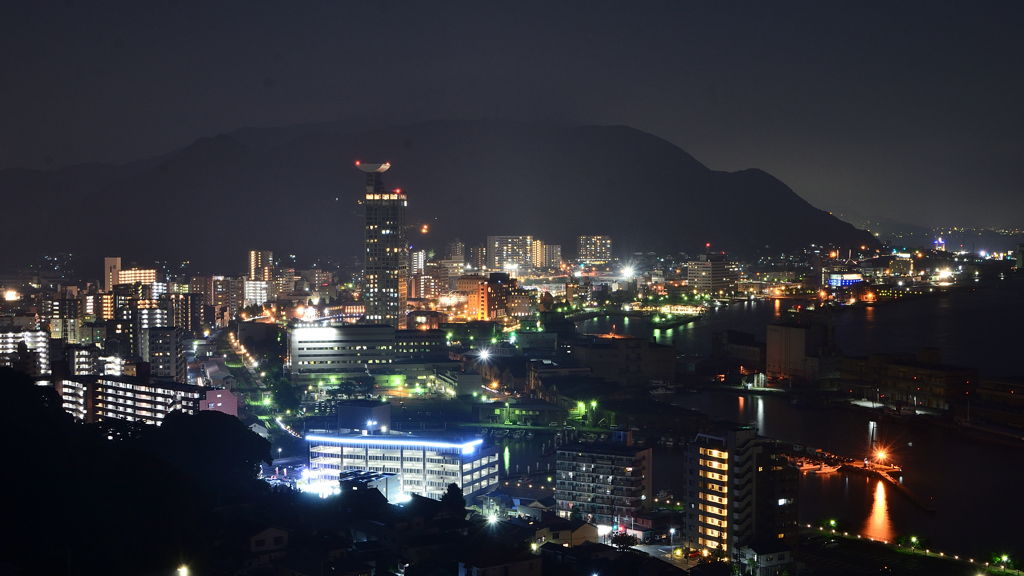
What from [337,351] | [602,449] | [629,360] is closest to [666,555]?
[602,449]

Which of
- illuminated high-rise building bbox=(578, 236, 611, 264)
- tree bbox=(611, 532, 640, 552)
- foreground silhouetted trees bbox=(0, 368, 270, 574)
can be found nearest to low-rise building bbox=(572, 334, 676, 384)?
tree bbox=(611, 532, 640, 552)

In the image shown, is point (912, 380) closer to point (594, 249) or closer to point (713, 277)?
point (713, 277)

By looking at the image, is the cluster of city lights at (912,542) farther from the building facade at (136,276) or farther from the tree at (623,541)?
the building facade at (136,276)

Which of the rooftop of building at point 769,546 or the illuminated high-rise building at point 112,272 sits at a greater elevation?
the illuminated high-rise building at point 112,272

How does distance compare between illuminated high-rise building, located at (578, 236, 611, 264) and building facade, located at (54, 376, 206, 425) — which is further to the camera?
illuminated high-rise building, located at (578, 236, 611, 264)

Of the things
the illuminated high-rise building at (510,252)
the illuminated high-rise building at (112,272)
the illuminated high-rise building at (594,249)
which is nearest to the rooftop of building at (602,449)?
the illuminated high-rise building at (112,272)

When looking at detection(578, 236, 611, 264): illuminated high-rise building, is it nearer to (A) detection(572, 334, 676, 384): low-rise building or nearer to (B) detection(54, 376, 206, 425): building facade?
(A) detection(572, 334, 676, 384): low-rise building
